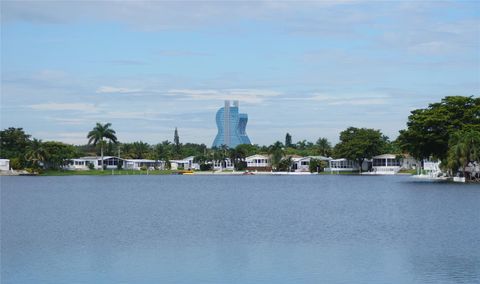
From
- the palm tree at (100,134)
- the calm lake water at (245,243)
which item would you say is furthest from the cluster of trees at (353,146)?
the calm lake water at (245,243)

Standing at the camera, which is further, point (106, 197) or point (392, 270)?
point (106, 197)

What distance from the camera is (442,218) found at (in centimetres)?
4116

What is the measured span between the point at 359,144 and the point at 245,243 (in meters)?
106

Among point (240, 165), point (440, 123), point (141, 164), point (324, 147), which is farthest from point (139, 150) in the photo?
point (440, 123)

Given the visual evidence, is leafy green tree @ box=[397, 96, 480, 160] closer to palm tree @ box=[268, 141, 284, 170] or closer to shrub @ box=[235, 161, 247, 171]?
palm tree @ box=[268, 141, 284, 170]

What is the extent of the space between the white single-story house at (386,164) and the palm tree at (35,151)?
62.8 meters

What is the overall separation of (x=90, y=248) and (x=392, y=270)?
40.9 ft

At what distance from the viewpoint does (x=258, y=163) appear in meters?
162

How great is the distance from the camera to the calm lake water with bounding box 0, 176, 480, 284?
23.7m

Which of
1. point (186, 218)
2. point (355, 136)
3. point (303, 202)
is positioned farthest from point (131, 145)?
point (186, 218)

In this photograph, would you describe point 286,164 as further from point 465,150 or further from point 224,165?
point 465,150

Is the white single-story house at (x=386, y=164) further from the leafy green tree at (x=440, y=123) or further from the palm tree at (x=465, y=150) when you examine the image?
the palm tree at (x=465, y=150)

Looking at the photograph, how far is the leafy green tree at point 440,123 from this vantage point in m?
89.8

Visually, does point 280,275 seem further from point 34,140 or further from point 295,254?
point 34,140
